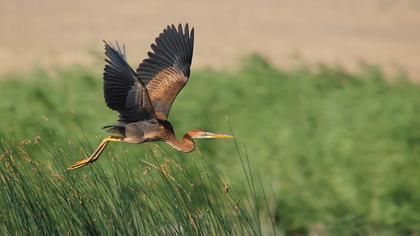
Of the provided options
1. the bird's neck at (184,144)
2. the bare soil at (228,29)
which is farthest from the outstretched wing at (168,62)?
the bare soil at (228,29)

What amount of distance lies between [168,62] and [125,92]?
2.16 feet

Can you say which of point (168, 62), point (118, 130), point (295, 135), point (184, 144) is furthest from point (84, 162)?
point (295, 135)

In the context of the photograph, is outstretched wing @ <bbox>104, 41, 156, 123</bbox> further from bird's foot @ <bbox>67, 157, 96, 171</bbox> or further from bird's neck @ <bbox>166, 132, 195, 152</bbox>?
bird's foot @ <bbox>67, 157, 96, 171</bbox>

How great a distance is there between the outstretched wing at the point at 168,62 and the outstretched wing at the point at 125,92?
1.45 feet

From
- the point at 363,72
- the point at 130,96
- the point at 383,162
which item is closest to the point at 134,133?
the point at 130,96

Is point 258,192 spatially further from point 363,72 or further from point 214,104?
point 363,72

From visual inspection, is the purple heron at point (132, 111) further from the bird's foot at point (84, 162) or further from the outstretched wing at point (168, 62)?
the outstretched wing at point (168, 62)

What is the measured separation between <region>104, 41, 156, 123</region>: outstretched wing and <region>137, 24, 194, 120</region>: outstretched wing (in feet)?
1.45

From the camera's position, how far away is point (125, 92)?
4.75 m

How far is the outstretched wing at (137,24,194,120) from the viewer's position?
208 inches

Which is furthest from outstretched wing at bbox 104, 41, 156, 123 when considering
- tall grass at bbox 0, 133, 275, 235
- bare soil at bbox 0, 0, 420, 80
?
bare soil at bbox 0, 0, 420, 80

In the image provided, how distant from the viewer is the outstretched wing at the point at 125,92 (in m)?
4.71

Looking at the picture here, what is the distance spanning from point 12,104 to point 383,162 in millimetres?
2357

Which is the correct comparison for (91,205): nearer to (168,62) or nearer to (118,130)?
(118,130)
